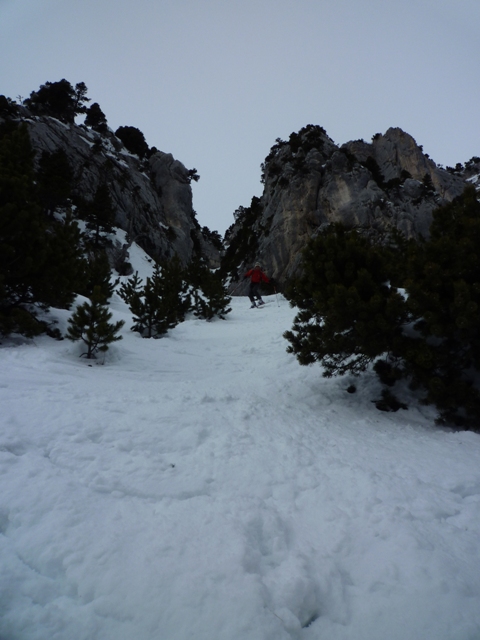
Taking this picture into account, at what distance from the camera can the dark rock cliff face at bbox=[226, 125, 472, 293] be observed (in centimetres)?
3322

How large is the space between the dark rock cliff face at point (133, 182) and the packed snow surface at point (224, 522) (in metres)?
38.7

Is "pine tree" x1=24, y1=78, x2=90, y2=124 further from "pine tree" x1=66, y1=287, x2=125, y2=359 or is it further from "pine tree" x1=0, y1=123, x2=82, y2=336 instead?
"pine tree" x1=66, y1=287, x2=125, y2=359

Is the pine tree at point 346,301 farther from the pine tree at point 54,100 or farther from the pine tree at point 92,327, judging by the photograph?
the pine tree at point 54,100

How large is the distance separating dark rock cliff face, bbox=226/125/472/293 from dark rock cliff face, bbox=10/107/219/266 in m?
11.3

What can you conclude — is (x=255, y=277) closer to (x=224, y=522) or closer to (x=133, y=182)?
(x=224, y=522)

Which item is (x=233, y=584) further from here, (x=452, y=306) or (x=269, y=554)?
(x=452, y=306)

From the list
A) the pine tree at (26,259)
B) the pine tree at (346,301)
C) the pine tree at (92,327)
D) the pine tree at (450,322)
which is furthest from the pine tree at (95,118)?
the pine tree at (450,322)

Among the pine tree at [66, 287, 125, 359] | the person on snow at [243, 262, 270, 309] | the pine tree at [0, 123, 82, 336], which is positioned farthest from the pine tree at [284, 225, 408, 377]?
the person on snow at [243, 262, 270, 309]

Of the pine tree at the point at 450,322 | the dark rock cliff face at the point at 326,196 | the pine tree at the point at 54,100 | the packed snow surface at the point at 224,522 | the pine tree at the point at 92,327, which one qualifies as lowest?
the packed snow surface at the point at 224,522

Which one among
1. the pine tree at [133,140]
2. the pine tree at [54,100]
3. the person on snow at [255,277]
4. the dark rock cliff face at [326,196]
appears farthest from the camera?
the pine tree at [133,140]

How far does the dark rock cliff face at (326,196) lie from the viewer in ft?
109

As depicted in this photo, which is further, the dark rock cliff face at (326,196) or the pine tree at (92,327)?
the dark rock cliff face at (326,196)

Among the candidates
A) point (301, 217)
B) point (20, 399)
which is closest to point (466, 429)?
point (20, 399)

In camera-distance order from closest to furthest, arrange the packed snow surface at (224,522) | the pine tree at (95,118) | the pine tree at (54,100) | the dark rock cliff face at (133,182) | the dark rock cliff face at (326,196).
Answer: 1. the packed snow surface at (224,522)
2. the dark rock cliff face at (326,196)
3. the dark rock cliff face at (133,182)
4. the pine tree at (54,100)
5. the pine tree at (95,118)
